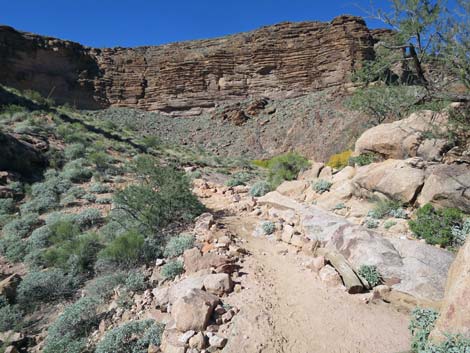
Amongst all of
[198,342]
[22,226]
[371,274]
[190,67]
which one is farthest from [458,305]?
[190,67]

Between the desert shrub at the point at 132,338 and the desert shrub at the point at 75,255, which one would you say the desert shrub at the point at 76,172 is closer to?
the desert shrub at the point at 75,255

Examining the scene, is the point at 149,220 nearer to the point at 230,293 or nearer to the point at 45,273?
the point at 45,273

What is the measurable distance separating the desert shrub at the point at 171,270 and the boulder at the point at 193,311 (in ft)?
3.05

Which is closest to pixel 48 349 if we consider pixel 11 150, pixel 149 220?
pixel 149 220

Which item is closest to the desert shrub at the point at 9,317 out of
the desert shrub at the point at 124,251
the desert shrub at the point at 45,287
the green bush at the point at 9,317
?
the green bush at the point at 9,317

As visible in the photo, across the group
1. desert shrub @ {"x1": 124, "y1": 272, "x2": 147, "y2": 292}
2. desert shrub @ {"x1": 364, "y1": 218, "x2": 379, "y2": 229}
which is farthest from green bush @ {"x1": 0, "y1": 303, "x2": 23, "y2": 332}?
desert shrub @ {"x1": 364, "y1": 218, "x2": 379, "y2": 229}

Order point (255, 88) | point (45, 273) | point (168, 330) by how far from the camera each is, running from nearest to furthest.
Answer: point (168, 330) < point (45, 273) < point (255, 88)

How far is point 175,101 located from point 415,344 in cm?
3612

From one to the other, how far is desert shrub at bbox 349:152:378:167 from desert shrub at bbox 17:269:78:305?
24.4 feet

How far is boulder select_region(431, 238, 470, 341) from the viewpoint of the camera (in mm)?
2484

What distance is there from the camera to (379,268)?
13.3 ft

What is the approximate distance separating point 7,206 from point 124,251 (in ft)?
15.0

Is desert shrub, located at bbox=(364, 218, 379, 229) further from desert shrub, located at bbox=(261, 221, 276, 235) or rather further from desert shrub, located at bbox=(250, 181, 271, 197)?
desert shrub, located at bbox=(250, 181, 271, 197)

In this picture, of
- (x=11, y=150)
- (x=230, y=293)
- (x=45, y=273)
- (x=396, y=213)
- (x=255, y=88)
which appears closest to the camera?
(x=230, y=293)
